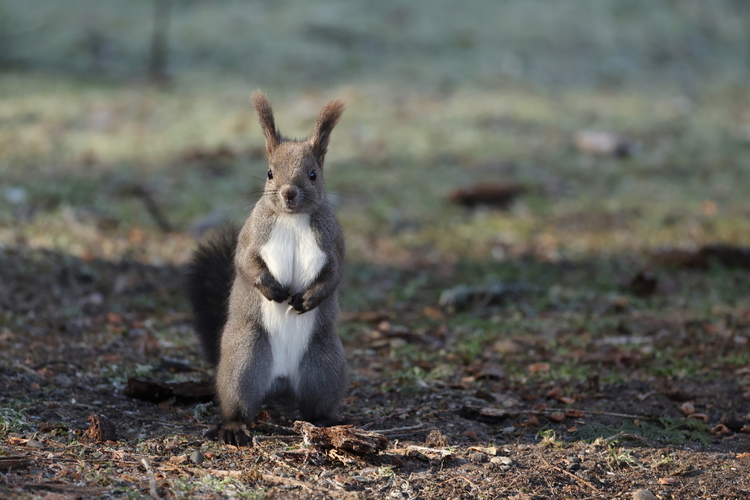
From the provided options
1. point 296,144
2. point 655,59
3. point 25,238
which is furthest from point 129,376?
point 655,59

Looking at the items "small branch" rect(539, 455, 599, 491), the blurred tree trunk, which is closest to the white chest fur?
"small branch" rect(539, 455, 599, 491)

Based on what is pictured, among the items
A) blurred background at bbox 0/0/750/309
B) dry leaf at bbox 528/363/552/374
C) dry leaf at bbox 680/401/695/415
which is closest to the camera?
dry leaf at bbox 680/401/695/415

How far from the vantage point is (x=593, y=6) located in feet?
39.2

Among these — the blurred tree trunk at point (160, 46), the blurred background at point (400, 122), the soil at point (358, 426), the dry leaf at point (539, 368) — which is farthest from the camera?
the blurred tree trunk at point (160, 46)

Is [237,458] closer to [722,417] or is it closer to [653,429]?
[653,429]

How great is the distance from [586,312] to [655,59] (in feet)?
24.3

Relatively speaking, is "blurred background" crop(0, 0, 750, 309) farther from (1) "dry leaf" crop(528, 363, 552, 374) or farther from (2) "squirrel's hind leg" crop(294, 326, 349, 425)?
(2) "squirrel's hind leg" crop(294, 326, 349, 425)

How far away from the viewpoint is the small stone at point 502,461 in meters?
2.82

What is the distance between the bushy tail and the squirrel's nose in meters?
0.58

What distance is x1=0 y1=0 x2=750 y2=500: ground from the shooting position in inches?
112

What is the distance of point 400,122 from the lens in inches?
337

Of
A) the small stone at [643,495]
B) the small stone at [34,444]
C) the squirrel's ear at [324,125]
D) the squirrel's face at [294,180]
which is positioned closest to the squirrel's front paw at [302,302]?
the squirrel's face at [294,180]

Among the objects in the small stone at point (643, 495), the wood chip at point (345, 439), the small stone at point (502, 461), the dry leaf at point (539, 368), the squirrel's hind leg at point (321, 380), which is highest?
the squirrel's hind leg at point (321, 380)

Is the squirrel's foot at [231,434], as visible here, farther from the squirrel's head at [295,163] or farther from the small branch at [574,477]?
the small branch at [574,477]
